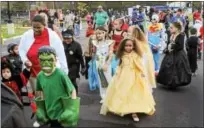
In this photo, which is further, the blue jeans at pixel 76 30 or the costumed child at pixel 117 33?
the blue jeans at pixel 76 30

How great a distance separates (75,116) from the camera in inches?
165

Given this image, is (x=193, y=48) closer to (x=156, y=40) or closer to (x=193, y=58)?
(x=193, y=58)

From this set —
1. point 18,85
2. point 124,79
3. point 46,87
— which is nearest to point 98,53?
point 124,79

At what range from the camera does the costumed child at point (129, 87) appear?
6051mm

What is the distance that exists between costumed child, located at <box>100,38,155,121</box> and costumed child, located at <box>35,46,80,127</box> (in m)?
1.60

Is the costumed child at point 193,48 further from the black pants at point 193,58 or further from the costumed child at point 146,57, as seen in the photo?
the costumed child at point 146,57

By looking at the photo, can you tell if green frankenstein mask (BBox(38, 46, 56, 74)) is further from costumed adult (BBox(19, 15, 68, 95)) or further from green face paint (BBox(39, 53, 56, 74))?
costumed adult (BBox(19, 15, 68, 95))

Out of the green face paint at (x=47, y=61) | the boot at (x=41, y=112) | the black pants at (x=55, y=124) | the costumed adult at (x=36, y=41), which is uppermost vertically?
the costumed adult at (x=36, y=41)

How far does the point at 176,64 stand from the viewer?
8.12m

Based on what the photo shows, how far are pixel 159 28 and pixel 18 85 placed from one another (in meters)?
5.56

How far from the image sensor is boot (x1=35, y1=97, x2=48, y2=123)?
14.8 feet

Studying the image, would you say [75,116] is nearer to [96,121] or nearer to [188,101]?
[96,121]

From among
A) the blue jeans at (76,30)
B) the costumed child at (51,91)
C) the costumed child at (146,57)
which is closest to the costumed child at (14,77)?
the costumed child at (51,91)

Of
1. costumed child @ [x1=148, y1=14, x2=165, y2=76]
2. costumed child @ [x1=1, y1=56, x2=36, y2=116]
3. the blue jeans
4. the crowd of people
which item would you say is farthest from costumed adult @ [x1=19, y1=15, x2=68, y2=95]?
the blue jeans
